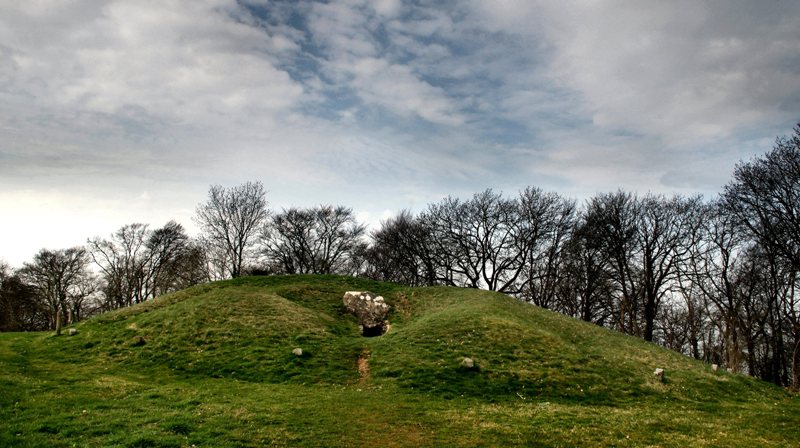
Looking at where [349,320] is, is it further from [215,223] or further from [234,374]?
[215,223]

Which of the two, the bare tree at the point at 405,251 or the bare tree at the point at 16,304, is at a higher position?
the bare tree at the point at 405,251

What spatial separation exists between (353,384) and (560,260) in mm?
43790

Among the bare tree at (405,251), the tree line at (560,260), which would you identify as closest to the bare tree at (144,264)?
the tree line at (560,260)

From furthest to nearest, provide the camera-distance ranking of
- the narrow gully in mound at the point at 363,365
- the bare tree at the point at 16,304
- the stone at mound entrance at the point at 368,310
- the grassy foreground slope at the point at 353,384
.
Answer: the bare tree at the point at 16,304 → the stone at mound entrance at the point at 368,310 → the narrow gully in mound at the point at 363,365 → the grassy foreground slope at the point at 353,384

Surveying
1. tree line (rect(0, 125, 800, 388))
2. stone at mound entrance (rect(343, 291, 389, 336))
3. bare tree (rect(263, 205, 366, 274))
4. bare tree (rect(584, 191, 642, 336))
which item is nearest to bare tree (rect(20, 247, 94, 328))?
tree line (rect(0, 125, 800, 388))

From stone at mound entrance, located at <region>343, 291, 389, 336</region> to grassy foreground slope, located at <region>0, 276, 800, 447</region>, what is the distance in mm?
980

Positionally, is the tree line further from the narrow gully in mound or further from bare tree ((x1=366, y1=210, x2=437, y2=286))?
the narrow gully in mound

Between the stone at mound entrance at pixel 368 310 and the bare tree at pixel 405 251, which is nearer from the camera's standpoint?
the stone at mound entrance at pixel 368 310

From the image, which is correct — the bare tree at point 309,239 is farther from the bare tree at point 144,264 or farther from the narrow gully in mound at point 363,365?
the narrow gully in mound at point 363,365

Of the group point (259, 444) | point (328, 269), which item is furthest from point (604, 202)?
point (259, 444)

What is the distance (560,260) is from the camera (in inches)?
2281

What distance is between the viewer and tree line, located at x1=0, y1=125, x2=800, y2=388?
136 feet

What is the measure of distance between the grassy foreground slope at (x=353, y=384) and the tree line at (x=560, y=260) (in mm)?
16340

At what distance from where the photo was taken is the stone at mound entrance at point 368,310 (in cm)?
3569
